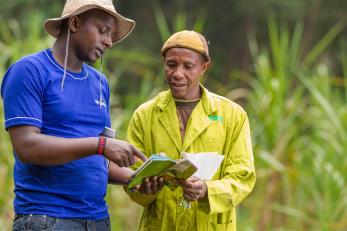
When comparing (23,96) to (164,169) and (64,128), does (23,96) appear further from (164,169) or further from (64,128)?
(164,169)

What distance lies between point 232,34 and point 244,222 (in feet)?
47.9

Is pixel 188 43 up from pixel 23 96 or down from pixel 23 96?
up

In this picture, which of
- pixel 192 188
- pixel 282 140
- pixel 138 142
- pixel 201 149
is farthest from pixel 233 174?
pixel 282 140

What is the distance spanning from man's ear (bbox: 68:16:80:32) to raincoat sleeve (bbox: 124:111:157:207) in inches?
31.5

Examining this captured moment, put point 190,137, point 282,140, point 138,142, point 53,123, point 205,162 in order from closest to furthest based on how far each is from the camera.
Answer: point 53,123 → point 205,162 → point 190,137 → point 138,142 → point 282,140

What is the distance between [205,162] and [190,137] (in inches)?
9.5

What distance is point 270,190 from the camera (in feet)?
23.9

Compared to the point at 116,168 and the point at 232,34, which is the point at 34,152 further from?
the point at 232,34

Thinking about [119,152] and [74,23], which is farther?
[74,23]

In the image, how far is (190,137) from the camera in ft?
14.2

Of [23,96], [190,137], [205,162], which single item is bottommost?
[205,162]

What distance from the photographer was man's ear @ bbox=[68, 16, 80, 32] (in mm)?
3828

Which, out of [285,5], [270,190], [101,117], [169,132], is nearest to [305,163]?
[270,190]

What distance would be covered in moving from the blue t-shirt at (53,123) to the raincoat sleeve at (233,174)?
607mm
